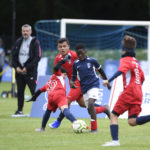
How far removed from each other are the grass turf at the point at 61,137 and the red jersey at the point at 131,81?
0.76 m

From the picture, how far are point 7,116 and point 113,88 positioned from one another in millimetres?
2720

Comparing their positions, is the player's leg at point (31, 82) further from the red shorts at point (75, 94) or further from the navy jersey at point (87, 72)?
the navy jersey at point (87, 72)

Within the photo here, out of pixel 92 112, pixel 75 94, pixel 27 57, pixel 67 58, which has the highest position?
pixel 67 58

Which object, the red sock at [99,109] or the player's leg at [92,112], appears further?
the red sock at [99,109]

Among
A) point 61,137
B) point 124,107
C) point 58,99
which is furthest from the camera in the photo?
point 58,99

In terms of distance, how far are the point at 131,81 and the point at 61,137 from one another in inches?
68.2

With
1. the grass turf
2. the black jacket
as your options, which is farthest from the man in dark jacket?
the grass turf

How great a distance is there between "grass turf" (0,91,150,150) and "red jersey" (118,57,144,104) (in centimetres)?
76

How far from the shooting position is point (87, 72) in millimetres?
10086

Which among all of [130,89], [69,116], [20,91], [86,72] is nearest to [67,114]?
[69,116]

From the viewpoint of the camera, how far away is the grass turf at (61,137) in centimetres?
821

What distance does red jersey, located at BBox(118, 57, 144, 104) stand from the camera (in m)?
8.36

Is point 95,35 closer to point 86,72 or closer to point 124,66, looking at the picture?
point 86,72

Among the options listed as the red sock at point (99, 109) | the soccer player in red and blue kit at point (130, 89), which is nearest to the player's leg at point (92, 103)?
the red sock at point (99, 109)
